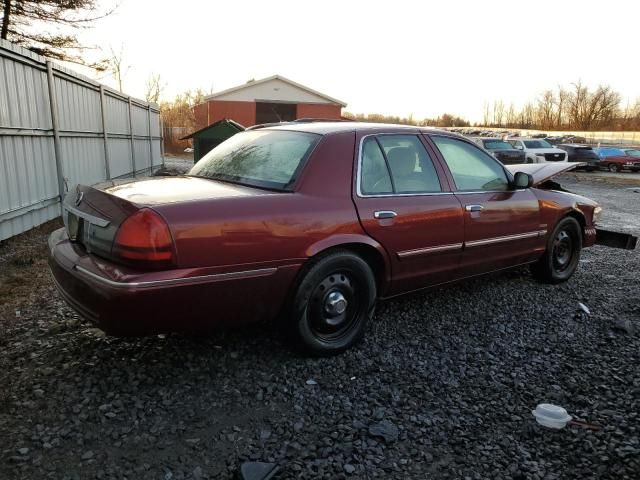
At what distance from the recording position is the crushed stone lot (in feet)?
7.80

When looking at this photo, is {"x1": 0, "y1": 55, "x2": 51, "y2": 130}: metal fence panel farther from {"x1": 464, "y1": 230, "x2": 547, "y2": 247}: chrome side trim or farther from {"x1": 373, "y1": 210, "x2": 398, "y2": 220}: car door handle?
{"x1": 464, "y1": 230, "x2": 547, "y2": 247}: chrome side trim

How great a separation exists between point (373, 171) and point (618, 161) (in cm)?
3009

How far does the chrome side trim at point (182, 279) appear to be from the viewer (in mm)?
2568

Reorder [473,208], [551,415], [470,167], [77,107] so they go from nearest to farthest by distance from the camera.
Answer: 1. [551,415]
2. [473,208]
3. [470,167]
4. [77,107]

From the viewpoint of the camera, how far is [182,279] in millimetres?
2650

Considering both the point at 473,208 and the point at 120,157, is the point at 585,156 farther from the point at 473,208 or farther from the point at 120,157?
the point at 473,208

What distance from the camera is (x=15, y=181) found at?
20.2 ft

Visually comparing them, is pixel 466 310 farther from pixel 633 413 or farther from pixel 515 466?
pixel 515 466

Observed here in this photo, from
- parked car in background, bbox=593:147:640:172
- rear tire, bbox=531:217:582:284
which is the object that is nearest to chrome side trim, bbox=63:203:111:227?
rear tire, bbox=531:217:582:284

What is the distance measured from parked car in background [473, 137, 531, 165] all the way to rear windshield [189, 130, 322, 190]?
19995mm

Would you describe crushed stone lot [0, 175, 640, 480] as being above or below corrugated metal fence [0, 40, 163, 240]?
below

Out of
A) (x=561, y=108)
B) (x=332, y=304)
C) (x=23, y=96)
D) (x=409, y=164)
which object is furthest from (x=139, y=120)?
(x=561, y=108)

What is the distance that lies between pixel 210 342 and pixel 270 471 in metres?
1.41

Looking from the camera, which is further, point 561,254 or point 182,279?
point 561,254
